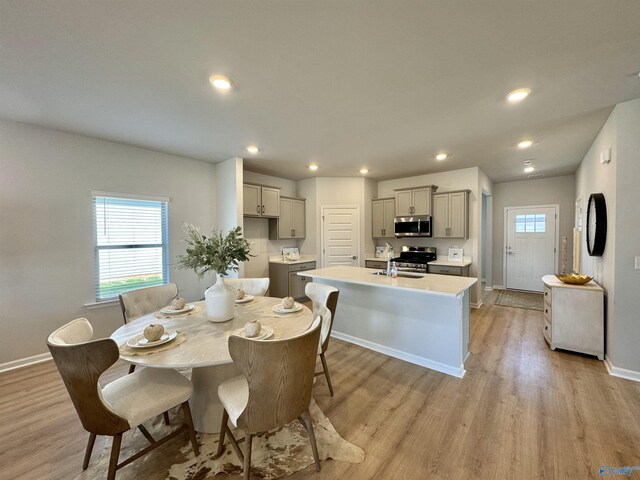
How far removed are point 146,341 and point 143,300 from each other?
108 centimetres

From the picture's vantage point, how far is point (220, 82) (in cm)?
210

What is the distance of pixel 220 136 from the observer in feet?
10.7

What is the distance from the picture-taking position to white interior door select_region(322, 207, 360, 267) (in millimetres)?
5676

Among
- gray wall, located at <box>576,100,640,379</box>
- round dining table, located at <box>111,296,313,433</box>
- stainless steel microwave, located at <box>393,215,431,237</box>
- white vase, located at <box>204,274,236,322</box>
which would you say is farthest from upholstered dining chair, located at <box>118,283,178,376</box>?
gray wall, located at <box>576,100,640,379</box>

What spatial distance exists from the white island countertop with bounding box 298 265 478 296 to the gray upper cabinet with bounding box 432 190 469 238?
84.0 inches

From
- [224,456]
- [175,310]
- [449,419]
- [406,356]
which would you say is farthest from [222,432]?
[406,356]

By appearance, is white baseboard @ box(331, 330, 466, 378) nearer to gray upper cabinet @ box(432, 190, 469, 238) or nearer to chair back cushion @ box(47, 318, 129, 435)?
chair back cushion @ box(47, 318, 129, 435)

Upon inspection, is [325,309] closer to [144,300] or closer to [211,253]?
[211,253]

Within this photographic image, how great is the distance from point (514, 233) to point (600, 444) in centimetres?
550

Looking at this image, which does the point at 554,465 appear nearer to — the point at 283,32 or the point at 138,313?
the point at 283,32

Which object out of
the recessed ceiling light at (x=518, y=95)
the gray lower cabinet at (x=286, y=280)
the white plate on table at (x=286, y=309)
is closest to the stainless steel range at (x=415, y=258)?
the gray lower cabinet at (x=286, y=280)

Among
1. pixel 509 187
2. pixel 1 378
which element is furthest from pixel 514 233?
pixel 1 378

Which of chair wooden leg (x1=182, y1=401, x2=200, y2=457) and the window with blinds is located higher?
the window with blinds

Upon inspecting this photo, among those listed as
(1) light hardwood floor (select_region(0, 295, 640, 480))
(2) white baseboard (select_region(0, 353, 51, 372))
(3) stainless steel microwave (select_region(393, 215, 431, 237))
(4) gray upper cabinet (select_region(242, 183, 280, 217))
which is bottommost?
(1) light hardwood floor (select_region(0, 295, 640, 480))
